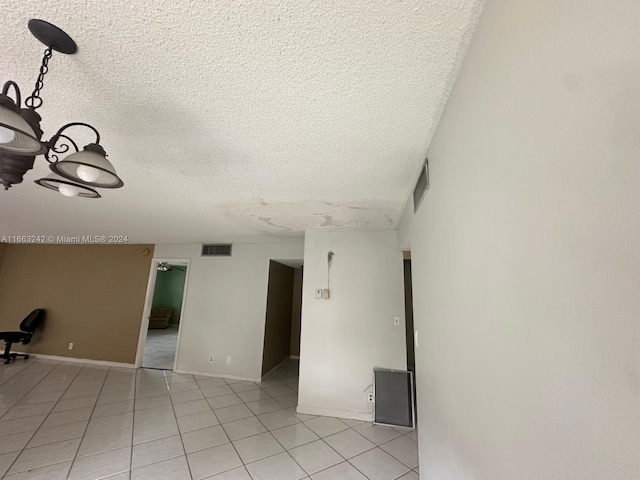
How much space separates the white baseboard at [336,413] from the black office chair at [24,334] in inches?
226

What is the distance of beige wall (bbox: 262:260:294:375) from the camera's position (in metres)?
4.65

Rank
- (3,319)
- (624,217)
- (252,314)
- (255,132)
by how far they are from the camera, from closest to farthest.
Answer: (624,217), (255,132), (252,314), (3,319)

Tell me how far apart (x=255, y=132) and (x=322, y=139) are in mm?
428

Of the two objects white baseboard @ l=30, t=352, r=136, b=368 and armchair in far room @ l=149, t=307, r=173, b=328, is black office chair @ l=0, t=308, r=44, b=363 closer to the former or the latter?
white baseboard @ l=30, t=352, r=136, b=368

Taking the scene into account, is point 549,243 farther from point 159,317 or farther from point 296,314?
point 159,317

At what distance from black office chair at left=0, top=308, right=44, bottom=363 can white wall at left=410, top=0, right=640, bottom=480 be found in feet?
24.6

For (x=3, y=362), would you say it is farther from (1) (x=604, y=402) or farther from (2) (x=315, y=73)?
(1) (x=604, y=402)

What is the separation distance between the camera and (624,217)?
Answer: 397mm

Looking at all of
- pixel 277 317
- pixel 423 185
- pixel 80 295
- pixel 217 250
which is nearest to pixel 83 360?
pixel 80 295

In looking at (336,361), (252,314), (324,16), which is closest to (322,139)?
(324,16)

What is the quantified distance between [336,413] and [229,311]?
2544mm

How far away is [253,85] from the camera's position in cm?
122

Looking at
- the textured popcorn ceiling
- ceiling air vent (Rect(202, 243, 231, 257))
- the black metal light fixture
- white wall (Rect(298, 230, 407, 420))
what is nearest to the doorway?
ceiling air vent (Rect(202, 243, 231, 257))

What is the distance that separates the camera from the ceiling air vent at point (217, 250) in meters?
4.90
